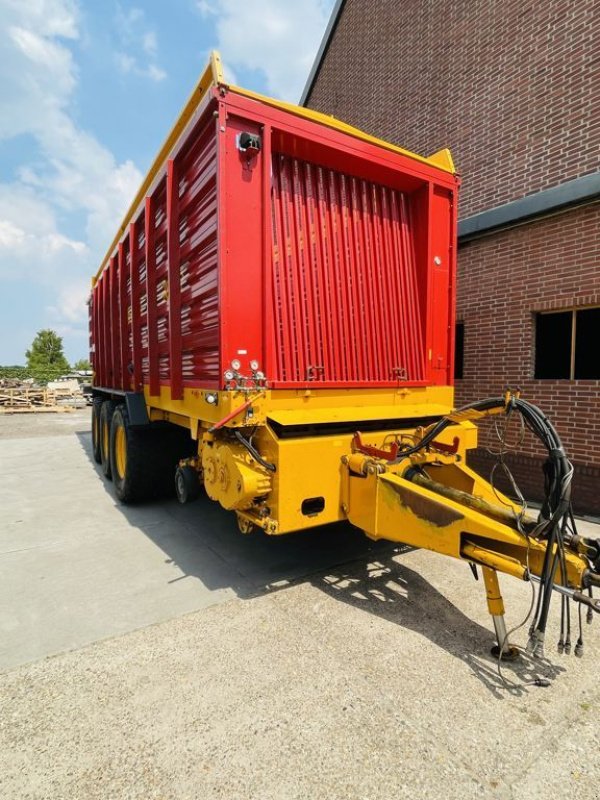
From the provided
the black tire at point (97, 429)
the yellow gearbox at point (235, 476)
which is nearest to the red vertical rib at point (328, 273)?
the yellow gearbox at point (235, 476)

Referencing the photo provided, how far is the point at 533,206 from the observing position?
5762 mm

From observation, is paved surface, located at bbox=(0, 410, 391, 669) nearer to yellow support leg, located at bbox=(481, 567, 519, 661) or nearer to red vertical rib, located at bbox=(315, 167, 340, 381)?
yellow support leg, located at bbox=(481, 567, 519, 661)

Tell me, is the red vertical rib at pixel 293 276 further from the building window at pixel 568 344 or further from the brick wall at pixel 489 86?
the brick wall at pixel 489 86

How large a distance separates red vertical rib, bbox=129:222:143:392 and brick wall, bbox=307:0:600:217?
4791mm

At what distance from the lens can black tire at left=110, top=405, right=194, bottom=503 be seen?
5352 millimetres

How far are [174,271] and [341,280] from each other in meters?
1.46

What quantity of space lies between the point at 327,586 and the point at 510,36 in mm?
7453

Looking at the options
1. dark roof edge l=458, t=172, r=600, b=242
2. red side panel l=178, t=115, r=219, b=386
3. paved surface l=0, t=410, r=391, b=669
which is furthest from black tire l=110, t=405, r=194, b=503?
dark roof edge l=458, t=172, r=600, b=242

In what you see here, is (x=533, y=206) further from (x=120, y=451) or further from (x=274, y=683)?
(x=120, y=451)

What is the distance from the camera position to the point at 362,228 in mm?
3807

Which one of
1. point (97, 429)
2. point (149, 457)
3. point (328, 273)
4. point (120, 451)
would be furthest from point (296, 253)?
point (97, 429)

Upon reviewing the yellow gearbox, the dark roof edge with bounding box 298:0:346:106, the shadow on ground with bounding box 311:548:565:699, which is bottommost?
the shadow on ground with bounding box 311:548:565:699

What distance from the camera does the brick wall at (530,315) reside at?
5316mm

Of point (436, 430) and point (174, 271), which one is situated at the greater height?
point (174, 271)
